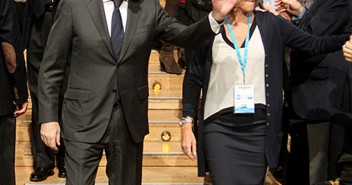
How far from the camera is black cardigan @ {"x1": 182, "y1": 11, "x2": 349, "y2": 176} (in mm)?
2998

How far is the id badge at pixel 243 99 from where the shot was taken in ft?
9.69

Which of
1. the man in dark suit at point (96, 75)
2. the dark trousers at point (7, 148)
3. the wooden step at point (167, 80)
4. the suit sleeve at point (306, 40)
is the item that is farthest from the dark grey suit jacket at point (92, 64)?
the wooden step at point (167, 80)

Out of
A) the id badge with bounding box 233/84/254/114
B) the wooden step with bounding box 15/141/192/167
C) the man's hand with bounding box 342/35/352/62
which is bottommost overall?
the wooden step with bounding box 15/141/192/167

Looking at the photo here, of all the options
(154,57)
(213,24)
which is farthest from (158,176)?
(213,24)

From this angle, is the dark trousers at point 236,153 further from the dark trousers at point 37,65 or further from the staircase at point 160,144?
the dark trousers at point 37,65

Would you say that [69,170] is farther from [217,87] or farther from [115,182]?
[217,87]

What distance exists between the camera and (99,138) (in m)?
2.72

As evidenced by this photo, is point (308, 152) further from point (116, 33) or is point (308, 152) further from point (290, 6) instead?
point (116, 33)

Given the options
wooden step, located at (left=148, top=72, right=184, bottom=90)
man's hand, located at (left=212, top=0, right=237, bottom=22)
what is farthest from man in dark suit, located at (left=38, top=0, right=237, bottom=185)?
wooden step, located at (left=148, top=72, right=184, bottom=90)

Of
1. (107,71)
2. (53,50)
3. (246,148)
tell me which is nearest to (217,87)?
(246,148)

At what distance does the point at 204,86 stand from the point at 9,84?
122 cm

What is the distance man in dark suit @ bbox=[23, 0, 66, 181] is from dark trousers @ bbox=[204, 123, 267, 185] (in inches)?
71.8

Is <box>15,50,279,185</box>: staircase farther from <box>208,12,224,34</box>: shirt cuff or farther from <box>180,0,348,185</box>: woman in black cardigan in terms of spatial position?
<box>208,12,224,34</box>: shirt cuff

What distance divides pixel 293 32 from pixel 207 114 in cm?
62
